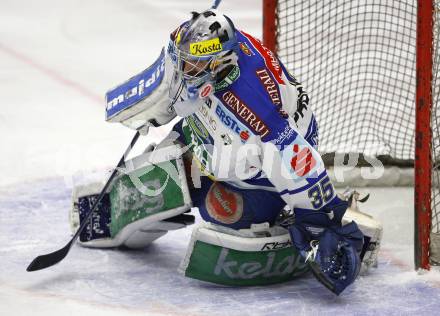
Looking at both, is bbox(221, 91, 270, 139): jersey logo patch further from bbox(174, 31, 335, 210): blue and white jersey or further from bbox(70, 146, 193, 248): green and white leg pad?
bbox(70, 146, 193, 248): green and white leg pad

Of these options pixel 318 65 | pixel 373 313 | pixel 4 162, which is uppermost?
pixel 318 65

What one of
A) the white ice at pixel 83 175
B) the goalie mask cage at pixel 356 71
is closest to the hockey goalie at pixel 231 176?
the white ice at pixel 83 175

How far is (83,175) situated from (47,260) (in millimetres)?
1264

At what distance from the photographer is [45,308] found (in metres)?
3.46

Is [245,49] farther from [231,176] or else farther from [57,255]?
[57,255]

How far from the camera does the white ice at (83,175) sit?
3.58 metres

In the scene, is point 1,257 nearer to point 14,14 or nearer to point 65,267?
point 65,267

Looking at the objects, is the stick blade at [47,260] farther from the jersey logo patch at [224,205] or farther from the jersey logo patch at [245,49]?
the jersey logo patch at [245,49]

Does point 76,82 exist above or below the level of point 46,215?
above

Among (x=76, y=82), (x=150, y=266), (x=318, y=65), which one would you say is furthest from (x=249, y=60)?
(x=76, y=82)

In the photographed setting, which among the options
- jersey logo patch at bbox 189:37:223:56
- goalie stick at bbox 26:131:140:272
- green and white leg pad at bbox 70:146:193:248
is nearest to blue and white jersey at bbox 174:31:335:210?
jersey logo patch at bbox 189:37:223:56

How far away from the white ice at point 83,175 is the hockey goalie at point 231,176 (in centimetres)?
10

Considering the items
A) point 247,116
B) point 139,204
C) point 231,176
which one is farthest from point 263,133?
point 139,204

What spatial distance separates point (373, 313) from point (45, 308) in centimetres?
106
